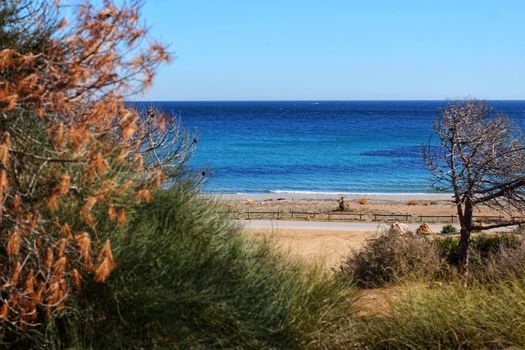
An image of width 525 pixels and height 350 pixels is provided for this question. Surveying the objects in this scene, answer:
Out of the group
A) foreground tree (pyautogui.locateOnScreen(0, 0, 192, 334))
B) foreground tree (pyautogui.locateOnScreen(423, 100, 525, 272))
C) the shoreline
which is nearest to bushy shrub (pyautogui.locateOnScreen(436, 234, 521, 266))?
foreground tree (pyautogui.locateOnScreen(423, 100, 525, 272))

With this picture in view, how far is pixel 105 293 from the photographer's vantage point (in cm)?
517

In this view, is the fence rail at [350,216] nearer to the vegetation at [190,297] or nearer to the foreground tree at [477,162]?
the foreground tree at [477,162]

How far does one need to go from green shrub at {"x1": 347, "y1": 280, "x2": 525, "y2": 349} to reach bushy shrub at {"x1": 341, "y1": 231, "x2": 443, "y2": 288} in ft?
16.3

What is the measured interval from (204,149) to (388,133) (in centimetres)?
4662

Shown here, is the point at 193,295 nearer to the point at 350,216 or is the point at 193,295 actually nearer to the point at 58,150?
the point at 58,150

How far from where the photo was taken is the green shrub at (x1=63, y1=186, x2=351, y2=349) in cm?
511

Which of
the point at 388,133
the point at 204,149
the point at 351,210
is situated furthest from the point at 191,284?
the point at 388,133

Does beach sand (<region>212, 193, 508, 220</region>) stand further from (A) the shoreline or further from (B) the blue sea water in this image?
(B) the blue sea water

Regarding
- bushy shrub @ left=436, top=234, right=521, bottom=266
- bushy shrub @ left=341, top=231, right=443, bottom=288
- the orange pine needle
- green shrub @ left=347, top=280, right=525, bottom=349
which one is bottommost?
bushy shrub @ left=436, top=234, right=521, bottom=266

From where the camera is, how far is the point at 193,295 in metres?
5.19

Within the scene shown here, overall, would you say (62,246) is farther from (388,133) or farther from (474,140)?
(388,133)

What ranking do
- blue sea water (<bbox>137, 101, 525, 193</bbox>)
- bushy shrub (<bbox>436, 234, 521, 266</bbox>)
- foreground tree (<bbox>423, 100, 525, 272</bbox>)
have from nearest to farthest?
1. foreground tree (<bbox>423, 100, 525, 272</bbox>)
2. bushy shrub (<bbox>436, 234, 521, 266</bbox>)
3. blue sea water (<bbox>137, 101, 525, 193</bbox>)

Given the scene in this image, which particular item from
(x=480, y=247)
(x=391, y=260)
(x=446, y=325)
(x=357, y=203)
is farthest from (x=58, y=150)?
(x=357, y=203)

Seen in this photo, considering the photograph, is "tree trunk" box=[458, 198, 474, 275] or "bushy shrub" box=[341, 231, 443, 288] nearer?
"bushy shrub" box=[341, 231, 443, 288]
